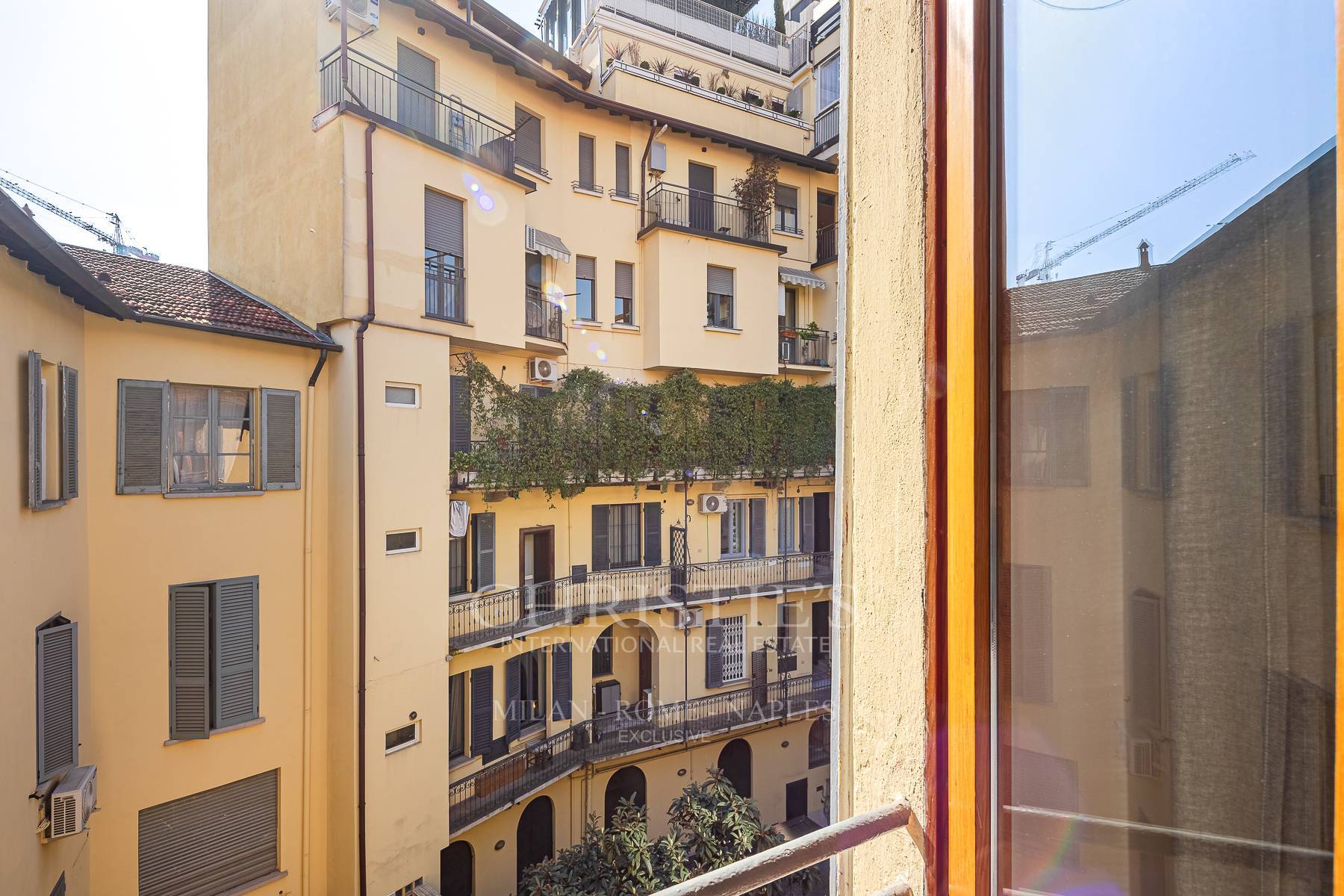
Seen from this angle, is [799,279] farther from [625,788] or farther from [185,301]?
[625,788]

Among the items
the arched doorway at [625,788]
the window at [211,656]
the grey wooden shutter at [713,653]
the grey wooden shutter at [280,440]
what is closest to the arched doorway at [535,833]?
the arched doorway at [625,788]

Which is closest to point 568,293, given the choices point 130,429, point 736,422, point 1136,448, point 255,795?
point 736,422

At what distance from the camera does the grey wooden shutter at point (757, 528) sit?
590 inches

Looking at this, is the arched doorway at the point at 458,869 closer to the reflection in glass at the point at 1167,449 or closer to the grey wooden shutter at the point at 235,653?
the grey wooden shutter at the point at 235,653

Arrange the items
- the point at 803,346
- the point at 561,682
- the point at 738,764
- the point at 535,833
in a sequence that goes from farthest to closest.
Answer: the point at 803,346 → the point at 738,764 → the point at 561,682 → the point at 535,833

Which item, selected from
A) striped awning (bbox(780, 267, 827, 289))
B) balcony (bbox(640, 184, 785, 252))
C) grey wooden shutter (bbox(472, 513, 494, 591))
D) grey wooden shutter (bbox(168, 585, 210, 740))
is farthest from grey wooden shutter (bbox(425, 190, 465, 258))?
striped awning (bbox(780, 267, 827, 289))

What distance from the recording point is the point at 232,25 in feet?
34.0

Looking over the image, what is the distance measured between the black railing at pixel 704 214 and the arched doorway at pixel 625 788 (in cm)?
1187

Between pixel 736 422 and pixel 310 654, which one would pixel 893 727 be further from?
pixel 736 422

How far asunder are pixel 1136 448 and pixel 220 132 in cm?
1405

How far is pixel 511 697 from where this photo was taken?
11.6 metres

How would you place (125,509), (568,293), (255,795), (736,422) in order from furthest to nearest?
1. (736,422)
2. (568,293)
3. (255,795)
4. (125,509)

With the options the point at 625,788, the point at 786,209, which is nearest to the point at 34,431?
the point at 625,788

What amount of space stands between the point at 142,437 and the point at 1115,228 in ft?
30.1
